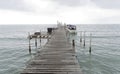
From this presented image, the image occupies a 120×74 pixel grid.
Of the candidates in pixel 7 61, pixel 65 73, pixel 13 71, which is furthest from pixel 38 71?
pixel 7 61

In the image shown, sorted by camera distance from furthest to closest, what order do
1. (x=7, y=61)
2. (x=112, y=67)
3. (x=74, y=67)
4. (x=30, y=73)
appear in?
(x=7, y=61) < (x=112, y=67) < (x=74, y=67) < (x=30, y=73)

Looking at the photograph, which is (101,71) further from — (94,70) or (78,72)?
(78,72)

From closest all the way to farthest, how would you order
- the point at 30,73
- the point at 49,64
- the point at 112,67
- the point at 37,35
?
1. the point at 30,73
2. the point at 49,64
3. the point at 112,67
4. the point at 37,35

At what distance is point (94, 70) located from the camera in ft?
69.7

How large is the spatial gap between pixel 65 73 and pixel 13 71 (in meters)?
11.8

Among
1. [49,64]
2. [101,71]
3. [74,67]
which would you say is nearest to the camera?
[74,67]

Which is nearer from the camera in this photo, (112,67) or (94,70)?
(94,70)

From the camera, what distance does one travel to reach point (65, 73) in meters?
11.7

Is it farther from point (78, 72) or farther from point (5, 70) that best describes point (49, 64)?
point (5, 70)

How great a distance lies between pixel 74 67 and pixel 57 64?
1.74 metres

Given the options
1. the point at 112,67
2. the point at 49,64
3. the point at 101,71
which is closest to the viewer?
the point at 49,64

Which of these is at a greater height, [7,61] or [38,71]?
[38,71]

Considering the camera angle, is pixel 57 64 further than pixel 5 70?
No

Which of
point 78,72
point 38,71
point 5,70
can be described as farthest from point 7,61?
point 78,72
